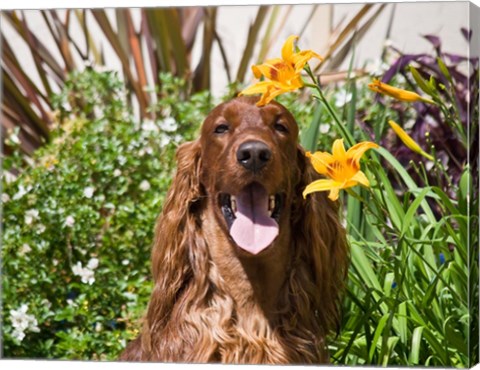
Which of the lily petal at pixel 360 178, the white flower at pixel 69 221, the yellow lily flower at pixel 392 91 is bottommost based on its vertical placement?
the white flower at pixel 69 221

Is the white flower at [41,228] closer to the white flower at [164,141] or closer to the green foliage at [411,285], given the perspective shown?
the white flower at [164,141]

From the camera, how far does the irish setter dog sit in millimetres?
4324

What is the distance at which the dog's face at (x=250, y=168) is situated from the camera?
13.8ft

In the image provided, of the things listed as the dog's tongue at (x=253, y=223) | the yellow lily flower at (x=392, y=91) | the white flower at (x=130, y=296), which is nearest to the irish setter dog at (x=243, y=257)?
the dog's tongue at (x=253, y=223)

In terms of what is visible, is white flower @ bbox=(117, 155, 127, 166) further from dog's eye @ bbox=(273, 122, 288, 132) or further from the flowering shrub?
dog's eye @ bbox=(273, 122, 288, 132)

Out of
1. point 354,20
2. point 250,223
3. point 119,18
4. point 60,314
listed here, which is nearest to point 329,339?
point 250,223

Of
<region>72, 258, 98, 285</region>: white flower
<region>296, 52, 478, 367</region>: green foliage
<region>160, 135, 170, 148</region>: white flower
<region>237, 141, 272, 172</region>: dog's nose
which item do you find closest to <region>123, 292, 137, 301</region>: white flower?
<region>72, 258, 98, 285</region>: white flower

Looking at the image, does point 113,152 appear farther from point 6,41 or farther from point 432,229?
point 432,229

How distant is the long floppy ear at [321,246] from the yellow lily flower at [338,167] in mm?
248

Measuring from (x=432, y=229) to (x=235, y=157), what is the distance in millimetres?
1241

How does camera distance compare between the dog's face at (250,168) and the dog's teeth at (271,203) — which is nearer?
the dog's face at (250,168)

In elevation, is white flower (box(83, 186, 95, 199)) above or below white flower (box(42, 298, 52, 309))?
above

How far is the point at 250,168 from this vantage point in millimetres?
4203

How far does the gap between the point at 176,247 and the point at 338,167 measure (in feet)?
2.26
